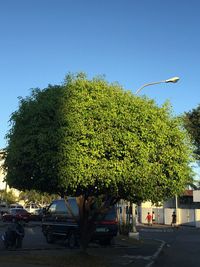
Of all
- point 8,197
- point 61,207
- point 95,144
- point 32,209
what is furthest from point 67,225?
point 8,197

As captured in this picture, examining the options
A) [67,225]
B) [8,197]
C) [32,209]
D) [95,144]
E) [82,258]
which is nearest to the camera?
[95,144]

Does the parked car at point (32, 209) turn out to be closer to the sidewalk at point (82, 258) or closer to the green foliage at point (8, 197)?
the green foliage at point (8, 197)

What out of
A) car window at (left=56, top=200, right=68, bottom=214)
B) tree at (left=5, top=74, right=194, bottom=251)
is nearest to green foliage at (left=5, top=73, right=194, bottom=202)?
tree at (left=5, top=74, right=194, bottom=251)

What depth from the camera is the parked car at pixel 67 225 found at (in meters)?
23.4

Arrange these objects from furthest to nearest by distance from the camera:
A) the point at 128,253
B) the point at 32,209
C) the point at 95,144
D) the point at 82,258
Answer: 1. the point at 32,209
2. the point at 128,253
3. the point at 82,258
4. the point at 95,144

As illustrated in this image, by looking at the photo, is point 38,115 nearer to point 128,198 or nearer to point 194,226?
point 128,198

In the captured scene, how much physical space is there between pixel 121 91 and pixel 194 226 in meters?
37.8

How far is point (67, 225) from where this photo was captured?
23.6 meters

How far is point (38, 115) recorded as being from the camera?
50.8 ft

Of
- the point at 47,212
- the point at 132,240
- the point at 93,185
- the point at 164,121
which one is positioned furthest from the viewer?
the point at 132,240

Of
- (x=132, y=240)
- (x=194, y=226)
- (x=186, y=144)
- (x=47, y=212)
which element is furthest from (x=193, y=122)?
(x=186, y=144)

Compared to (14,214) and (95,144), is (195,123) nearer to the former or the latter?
(14,214)

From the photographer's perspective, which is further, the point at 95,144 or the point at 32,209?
the point at 32,209

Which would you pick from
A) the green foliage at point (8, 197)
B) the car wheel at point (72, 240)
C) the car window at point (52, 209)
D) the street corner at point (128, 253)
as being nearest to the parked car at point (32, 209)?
the green foliage at point (8, 197)
